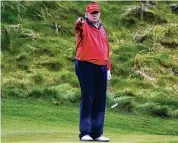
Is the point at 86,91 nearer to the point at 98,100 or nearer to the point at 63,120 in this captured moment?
the point at 98,100

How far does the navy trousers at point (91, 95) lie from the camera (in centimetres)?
639

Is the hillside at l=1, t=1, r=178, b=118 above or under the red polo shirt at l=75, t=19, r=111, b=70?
under

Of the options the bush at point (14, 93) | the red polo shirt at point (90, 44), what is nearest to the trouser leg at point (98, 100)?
the red polo shirt at point (90, 44)

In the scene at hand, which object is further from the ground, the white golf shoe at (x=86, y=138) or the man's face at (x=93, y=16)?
the man's face at (x=93, y=16)

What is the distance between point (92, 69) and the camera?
6.39m

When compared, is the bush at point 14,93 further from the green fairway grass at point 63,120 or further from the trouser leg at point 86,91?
the trouser leg at point 86,91

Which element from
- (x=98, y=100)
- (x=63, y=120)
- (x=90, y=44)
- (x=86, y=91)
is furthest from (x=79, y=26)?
(x=63, y=120)

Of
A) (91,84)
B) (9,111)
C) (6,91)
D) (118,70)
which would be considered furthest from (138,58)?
(91,84)

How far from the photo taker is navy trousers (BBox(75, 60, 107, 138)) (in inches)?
252

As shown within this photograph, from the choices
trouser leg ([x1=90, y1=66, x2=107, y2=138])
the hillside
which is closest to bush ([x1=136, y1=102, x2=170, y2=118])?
the hillside

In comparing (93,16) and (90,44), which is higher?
(93,16)

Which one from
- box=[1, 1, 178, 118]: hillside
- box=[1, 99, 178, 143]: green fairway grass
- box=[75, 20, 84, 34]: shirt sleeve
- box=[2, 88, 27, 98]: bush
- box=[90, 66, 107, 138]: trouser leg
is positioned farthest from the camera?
box=[1, 1, 178, 118]: hillside

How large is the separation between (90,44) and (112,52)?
1070 cm

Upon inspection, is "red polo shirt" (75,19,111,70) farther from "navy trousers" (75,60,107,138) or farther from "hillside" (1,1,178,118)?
"hillside" (1,1,178,118)
